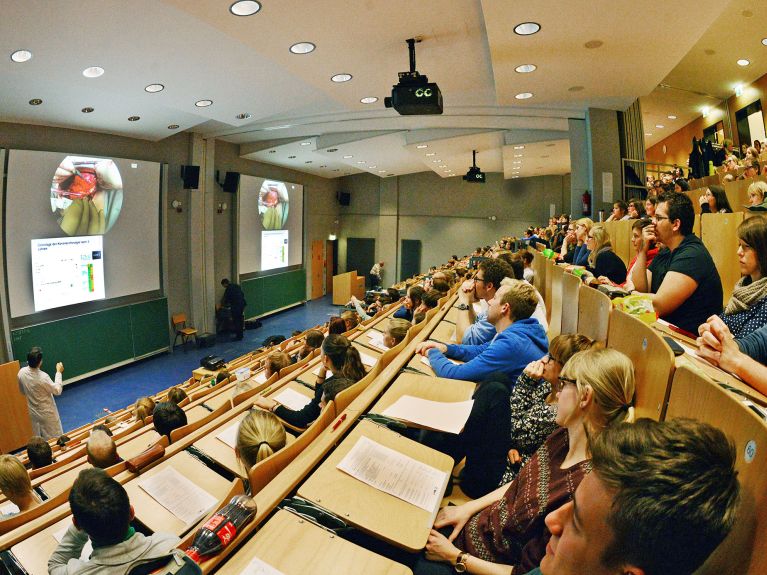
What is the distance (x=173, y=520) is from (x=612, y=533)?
1.80 metres

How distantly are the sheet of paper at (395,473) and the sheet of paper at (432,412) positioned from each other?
0.54ft

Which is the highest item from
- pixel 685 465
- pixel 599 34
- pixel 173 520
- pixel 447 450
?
pixel 599 34

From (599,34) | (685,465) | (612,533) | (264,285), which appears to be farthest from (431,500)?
(264,285)

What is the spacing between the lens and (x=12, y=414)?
18.5ft

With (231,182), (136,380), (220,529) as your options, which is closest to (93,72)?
(136,380)

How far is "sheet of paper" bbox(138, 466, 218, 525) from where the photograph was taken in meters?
1.90

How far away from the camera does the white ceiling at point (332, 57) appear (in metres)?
3.52

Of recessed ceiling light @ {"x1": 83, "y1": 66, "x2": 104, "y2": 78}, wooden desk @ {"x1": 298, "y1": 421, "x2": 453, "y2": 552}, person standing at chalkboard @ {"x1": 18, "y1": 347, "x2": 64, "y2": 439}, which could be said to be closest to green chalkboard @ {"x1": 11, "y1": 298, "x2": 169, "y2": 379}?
person standing at chalkboard @ {"x1": 18, "y1": 347, "x2": 64, "y2": 439}

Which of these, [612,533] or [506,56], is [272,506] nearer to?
[612,533]

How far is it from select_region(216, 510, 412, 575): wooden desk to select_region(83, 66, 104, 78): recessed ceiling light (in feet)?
17.4

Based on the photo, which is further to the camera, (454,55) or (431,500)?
(454,55)

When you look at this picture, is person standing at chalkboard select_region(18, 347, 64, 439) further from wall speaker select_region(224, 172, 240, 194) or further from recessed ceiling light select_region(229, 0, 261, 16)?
wall speaker select_region(224, 172, 240, 194)

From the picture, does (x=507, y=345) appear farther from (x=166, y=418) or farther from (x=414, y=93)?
(x=414, y=93)

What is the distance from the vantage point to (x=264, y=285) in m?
12.3
